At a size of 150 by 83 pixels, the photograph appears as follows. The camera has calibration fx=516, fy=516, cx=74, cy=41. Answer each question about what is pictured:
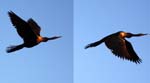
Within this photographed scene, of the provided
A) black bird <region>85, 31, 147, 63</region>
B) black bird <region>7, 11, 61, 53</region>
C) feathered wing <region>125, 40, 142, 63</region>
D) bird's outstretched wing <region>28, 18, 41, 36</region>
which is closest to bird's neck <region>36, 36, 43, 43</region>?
black bird <region>7, 11, 61, 53</region>

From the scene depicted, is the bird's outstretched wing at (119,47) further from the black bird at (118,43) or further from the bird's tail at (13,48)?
the bird's tail at (13,48)

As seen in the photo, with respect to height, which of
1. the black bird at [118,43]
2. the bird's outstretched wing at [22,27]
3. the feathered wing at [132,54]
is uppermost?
the bird's outstretched wing at [22,27]

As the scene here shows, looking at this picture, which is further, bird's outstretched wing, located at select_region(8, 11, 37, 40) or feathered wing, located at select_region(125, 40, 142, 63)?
feathered wing, located at select_region(125, 40, 142, 63)

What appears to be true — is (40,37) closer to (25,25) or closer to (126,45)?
(25,25)

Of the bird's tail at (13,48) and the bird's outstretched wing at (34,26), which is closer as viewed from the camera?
the bird's tail at (13,48)

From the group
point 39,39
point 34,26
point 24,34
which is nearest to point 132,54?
point 39,39

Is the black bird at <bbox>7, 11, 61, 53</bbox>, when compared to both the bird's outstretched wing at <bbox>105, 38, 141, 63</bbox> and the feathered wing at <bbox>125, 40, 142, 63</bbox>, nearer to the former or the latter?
the bird's outstretched wing at <bbox>105, 38, 141, 63</bbox>

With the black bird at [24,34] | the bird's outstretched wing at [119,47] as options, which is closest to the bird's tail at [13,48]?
the black bird at [24,34]

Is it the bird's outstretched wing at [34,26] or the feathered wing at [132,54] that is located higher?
the bird's outstretched wing at [34,26]

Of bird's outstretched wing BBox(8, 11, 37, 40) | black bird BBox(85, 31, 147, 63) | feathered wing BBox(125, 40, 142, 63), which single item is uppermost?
bird's outstretched wing BBox(8, 11, 37, 40)
